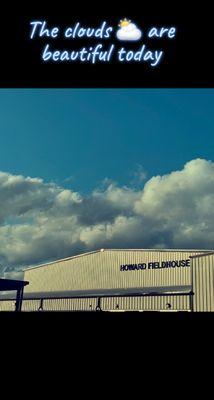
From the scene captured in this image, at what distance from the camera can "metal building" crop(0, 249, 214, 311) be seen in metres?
24.1

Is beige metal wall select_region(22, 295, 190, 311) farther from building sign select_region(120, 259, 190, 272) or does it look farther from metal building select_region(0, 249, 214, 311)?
building sign select_region(120, 259, 190, 272)

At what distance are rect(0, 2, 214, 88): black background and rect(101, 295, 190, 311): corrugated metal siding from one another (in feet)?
74.9

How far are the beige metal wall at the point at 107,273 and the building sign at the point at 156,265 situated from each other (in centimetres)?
26

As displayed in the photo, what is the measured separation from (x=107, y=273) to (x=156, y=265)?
21.5 ft

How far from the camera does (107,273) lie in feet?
127

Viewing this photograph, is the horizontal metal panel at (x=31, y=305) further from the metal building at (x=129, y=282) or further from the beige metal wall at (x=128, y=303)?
the beige metal wall at (x=128, y=303)

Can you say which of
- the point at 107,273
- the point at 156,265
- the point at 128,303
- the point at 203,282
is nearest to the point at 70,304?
the point at 107,273

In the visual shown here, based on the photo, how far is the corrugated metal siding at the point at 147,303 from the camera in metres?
26.4

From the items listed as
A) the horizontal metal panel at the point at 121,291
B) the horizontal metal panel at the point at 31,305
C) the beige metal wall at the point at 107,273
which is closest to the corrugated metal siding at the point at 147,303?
the horizontal metal panel at the point at 121,291

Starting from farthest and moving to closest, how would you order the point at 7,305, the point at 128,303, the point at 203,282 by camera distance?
the point at 7,305, the point at 128,303, the point at 203,282

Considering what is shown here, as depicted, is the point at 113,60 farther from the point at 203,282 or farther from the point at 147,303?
the point at 147,303
